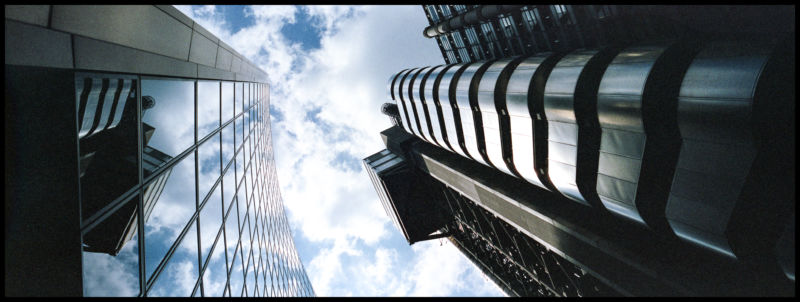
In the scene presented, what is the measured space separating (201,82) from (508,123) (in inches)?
529

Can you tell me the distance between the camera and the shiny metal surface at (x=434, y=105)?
2161cm

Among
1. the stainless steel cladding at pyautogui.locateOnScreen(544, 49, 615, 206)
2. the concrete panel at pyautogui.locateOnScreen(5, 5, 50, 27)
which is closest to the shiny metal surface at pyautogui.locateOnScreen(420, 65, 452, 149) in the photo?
the stainless steel cladding at pyautogui.locateOnScreen(544, 49, 615, 206)

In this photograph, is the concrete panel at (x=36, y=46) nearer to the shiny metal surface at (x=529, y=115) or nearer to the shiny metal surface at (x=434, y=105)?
the shiny metal surface at (x=529, y=115)

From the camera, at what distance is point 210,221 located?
923 cm

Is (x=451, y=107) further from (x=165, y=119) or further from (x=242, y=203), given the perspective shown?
(x=165, y=119)

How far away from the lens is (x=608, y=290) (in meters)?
14.8

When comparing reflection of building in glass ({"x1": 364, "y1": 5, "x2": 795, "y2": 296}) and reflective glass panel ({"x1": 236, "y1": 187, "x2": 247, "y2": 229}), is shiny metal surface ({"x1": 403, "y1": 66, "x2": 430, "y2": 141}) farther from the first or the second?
reflective glass panel ({"x1": 236, "y1": 187, "x2": 247, "y2": 229})

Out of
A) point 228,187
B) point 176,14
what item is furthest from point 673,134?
point 228,187

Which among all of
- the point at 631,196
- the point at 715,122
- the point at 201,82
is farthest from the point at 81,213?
the point at 631,196

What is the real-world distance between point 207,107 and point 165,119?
2926 millimetres

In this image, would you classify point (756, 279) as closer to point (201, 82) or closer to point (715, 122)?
point (715, 122)

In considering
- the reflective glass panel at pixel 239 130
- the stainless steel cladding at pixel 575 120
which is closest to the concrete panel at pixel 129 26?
the reflective glass panel at pixel 239 130

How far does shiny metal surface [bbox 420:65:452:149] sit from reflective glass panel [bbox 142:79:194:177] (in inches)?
632

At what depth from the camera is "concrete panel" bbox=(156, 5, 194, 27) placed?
668cm
